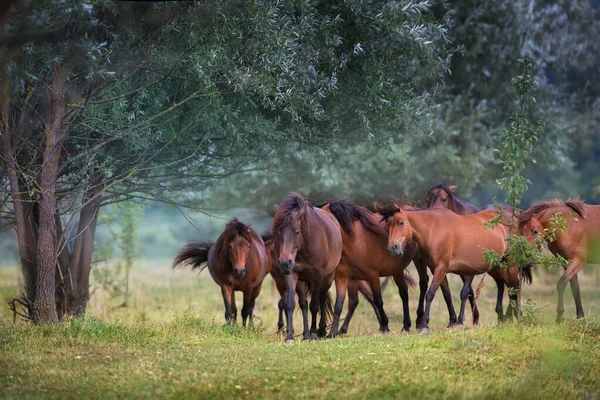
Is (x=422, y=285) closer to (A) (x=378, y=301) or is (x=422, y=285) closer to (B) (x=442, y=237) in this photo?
(A) (x=378, y=301)

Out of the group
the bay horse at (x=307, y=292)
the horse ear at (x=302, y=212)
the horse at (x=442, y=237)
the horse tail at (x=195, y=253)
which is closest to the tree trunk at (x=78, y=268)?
the horse tail at (x=195, y=253)

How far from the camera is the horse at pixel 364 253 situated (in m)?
14.8

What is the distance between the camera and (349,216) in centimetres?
1504

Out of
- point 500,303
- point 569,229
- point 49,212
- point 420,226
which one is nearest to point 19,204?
point 49,212

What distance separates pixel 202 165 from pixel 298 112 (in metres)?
2.44

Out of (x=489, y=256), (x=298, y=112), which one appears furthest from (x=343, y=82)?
(x=489, y=256)

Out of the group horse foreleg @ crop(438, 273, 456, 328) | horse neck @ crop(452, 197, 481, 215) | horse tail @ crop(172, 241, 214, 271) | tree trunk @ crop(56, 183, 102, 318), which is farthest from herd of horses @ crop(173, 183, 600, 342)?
tree trunk @ crop(56, 183, 102, 318)

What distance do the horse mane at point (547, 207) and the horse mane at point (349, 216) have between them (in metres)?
2.54

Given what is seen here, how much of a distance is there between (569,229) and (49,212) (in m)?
8.98

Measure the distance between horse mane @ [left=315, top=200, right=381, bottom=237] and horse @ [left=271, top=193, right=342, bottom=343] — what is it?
32 centimetres

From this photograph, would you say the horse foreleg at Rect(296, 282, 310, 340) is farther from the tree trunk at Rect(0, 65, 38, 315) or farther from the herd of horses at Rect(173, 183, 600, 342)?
the tree trunk at Rect(0, 65, 38, 315)

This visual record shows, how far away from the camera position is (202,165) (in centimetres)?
1677

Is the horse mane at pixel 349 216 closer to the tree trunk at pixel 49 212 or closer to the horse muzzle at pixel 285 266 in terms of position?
the horse muzzle at pixel 285 266

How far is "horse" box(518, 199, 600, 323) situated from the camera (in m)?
14.7
